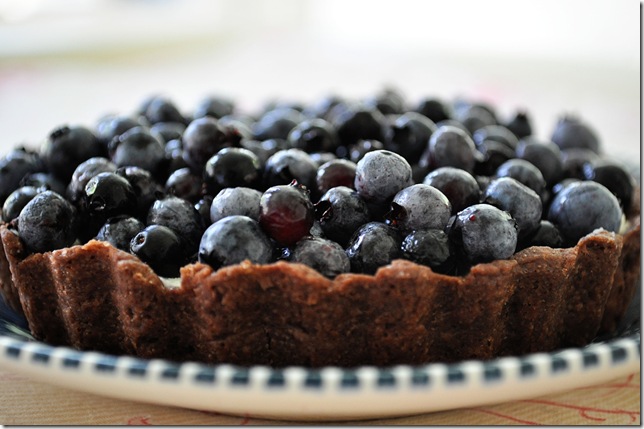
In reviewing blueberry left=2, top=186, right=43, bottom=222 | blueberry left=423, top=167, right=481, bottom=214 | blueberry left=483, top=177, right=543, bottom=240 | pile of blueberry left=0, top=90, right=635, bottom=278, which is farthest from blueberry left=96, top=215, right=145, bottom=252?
blueberry left=483, top=177, right=543, bottom=240

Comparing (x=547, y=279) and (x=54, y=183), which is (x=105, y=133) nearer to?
(x=54, y=183)

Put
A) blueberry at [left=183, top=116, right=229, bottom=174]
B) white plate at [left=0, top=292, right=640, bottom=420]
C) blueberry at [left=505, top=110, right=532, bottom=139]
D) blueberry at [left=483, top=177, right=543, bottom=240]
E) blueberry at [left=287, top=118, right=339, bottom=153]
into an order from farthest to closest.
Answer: blueberry at [left=505, top=110, right=532, bottom=139] < blueberry at [left=287, top=118, right=339, bottom=153] < blueberry at [left=183, top=116, right=229, bottom=174] < blueberry at [left=483, top=177, right=543, bottom=240] < white plate at [left=0, top=292, right=640, bottom=420]

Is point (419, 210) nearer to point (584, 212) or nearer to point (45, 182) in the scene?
point (584, 212)

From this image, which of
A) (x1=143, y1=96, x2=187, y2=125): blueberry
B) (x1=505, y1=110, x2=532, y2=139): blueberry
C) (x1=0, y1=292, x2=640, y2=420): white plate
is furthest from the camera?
(x1=505, y1=110, x2=532, y2=139): blueberry

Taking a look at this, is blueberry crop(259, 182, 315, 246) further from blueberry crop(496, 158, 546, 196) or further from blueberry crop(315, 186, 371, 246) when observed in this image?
blueberry crop(496, 158, 546, 196)

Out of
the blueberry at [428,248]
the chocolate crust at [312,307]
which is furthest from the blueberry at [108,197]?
the blueberry at [428,248]

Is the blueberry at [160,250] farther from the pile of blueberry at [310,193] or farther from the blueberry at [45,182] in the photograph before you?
the blueberry at [45,182]
